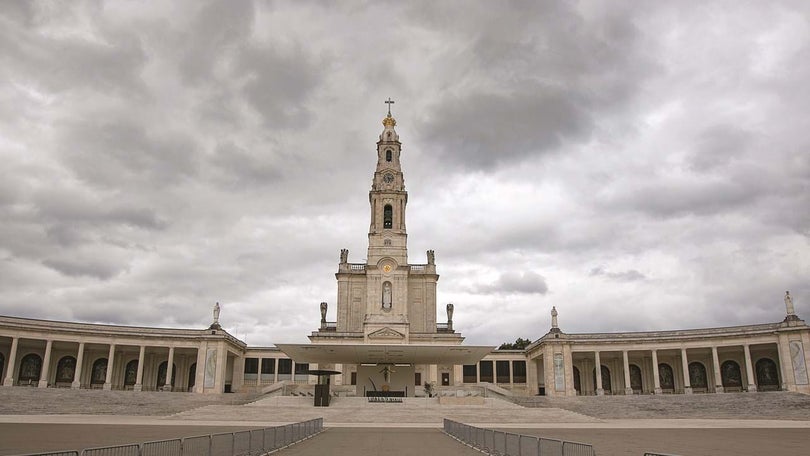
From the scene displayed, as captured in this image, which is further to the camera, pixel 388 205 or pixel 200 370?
pixel 388 205

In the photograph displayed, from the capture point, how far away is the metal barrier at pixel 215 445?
12.0 m

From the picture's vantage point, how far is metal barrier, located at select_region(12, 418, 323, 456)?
1203 centimetres

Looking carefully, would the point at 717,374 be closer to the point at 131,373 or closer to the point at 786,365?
the point at 786,365

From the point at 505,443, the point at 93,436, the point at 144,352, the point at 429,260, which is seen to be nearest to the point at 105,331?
the point at 144,352

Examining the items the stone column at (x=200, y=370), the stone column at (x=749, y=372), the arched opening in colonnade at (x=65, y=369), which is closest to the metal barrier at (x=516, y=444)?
the stone column at (x=200, y=370)

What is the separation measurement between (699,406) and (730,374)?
70.6 ft

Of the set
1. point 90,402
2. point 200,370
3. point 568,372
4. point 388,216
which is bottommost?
point 90,402

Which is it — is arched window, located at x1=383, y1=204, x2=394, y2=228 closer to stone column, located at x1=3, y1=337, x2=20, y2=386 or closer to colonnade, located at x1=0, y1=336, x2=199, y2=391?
colonnade, located at x1=0, y1=336, x2=199, y2=391

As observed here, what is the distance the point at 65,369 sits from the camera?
71.8 m

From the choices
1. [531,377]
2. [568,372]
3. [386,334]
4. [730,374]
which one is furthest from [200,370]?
[730,374]

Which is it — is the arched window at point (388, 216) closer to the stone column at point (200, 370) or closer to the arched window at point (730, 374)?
the stone column at point (200, 370)

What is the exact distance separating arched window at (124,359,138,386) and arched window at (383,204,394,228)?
1385 inches

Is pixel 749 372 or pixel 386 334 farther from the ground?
pixel 386 334

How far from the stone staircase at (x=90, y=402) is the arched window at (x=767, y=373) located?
181 ft
